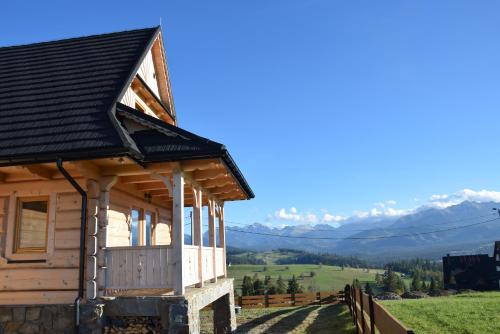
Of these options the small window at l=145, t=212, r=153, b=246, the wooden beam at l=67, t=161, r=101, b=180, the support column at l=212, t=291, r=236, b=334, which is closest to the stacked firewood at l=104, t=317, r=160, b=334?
the wooden beam at l=67, t=161, r=101, b=180

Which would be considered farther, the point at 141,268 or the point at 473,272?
the point at 473,272

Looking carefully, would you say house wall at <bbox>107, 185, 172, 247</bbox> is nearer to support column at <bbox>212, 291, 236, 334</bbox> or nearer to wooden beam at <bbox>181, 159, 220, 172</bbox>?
wooden beam at <bbox>181, 159, 220, 172</bbox>

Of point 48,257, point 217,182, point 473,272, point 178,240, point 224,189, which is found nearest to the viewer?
point 178,240

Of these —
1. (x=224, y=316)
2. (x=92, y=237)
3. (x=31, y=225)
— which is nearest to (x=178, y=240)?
(x=92, y=237)

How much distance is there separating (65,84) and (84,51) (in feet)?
7.45

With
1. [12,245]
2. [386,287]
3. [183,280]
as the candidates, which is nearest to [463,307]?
[183,280]

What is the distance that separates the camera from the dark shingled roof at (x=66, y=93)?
355 inches

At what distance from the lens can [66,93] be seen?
11.0m

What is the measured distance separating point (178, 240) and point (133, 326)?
189cm

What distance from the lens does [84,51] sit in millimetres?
13281

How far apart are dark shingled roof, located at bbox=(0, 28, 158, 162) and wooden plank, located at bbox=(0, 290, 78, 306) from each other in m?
2.79

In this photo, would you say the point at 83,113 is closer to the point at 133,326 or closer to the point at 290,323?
the point at 133,326

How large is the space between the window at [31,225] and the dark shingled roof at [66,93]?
4.94 ft

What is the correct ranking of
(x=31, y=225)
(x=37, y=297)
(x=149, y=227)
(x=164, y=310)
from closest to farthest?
1. (x=164, y=310)
2. (x=37, y=297)
3. (x=31, y=225)
4. (x=149, y=227)
